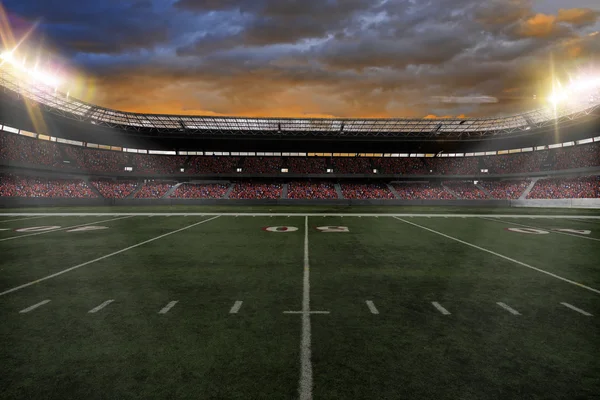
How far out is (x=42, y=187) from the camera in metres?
46.3

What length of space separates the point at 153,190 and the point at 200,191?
7.72 m

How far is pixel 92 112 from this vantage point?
160 feet

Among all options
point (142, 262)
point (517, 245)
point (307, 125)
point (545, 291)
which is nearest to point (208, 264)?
point (142, 262)

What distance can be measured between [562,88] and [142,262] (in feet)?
179

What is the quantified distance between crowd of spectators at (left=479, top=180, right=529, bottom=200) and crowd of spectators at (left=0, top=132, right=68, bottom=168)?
69725mm

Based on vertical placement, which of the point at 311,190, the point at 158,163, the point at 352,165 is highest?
the point at 158,163

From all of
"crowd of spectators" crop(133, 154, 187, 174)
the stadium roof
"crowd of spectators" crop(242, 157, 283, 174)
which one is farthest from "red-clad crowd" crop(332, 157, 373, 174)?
"crowd of spectators" crop(133, 154, 187, 174)

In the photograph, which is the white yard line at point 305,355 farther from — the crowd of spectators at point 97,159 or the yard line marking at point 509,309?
the crowd of spectators at point 97,159

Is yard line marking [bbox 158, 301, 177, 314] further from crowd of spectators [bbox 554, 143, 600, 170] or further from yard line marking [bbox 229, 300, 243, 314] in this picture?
crowd of spectators [bbox 554, 143, 600, 170]

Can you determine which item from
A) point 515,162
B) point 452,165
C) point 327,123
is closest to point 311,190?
point 327,123

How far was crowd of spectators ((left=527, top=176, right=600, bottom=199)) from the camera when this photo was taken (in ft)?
154

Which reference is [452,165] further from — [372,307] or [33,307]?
[33,307]

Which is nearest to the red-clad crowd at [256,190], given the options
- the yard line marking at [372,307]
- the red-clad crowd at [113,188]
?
the red-clad crowd at [113,188]

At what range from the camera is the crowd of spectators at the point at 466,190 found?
2286 inches
